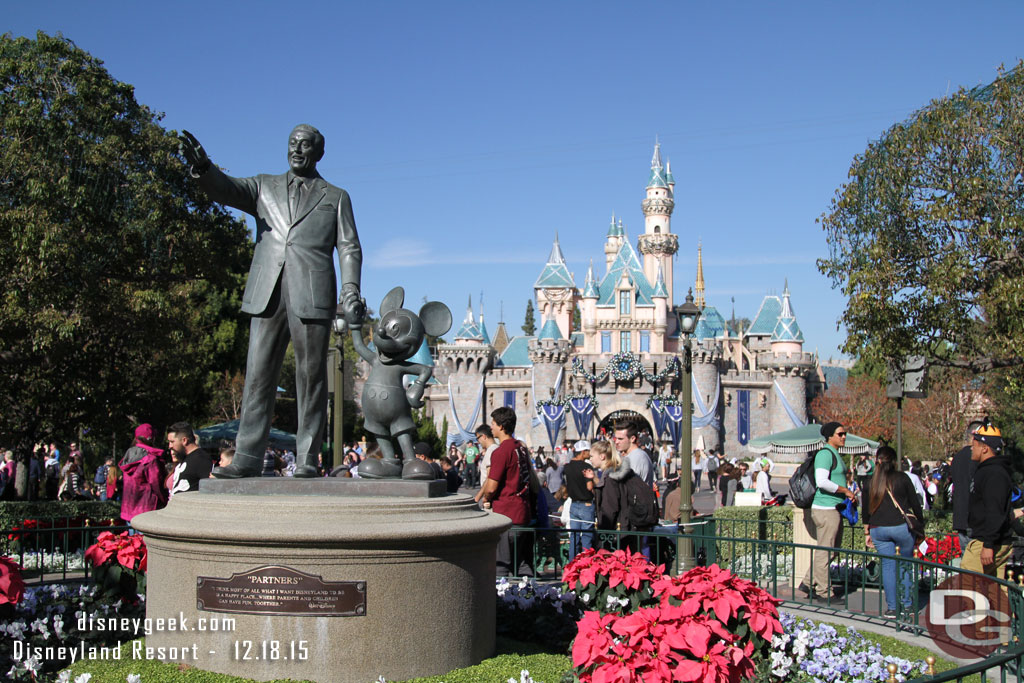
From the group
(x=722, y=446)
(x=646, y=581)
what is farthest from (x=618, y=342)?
(x=646, y=581)

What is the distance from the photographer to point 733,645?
425 cm

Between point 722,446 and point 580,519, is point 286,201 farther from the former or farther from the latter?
point 722,446

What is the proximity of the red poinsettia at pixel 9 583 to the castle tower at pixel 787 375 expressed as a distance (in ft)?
175

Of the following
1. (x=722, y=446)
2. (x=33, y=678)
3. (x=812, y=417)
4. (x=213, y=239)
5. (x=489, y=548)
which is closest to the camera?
(x=33, y=678)

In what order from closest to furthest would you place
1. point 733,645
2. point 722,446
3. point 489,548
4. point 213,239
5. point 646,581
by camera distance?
1. point 733,645
2. point 489,548
3. point 646,581
4. point 213,239
5. point 722,446

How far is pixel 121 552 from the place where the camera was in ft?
20.2

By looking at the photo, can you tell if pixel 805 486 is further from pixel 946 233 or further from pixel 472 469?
pixel 472 469

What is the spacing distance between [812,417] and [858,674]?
184ft

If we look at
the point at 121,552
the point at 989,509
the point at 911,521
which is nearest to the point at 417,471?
the point at 121,552

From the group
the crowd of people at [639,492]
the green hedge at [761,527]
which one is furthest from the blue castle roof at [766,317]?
the crowd of people at [639,492]

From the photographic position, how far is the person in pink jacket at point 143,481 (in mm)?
7953

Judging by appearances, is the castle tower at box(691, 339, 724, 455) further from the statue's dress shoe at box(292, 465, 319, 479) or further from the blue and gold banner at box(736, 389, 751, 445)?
the statue's dress shoe at box(292, 465, 319, 479)

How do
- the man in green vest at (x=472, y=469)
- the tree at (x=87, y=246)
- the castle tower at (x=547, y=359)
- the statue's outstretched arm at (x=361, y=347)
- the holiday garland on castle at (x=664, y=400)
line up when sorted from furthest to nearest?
the castle tower at (x=547, y=359)
the holiday garland on castle at (x=664, y=400)
the man in green vest at (x=472, y=469)
the tree at (x=87, y=246)
the statue's outstretched arm at (x=361, y=347)

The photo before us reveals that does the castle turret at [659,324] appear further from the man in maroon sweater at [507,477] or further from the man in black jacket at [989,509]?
the man in black jacket at [989,509]
